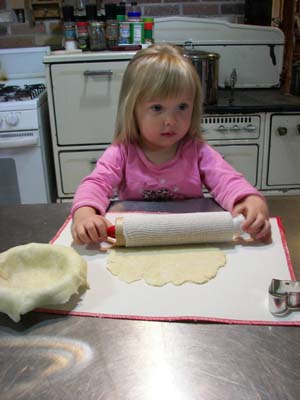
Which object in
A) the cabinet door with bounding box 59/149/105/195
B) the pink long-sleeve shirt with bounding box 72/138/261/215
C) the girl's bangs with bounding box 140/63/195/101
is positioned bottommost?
the cabinet door with bounding box 59/149/105/195

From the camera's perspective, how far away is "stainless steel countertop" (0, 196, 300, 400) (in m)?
0.46

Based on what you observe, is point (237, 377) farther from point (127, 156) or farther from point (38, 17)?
point (38, 17)

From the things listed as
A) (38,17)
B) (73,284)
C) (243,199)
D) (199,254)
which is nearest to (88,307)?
(73,284)

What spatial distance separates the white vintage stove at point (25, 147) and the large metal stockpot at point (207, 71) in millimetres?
782

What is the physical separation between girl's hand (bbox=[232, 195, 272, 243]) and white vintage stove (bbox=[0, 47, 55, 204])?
1.47 metres

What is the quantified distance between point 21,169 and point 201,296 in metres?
1.74

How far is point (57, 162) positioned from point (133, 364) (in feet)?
6.06

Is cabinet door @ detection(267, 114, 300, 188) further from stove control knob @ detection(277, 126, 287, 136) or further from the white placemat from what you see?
the white placemat

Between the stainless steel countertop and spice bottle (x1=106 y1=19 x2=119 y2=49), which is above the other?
spice bottle (x1=106 y1=19 x2=119 y2=49)

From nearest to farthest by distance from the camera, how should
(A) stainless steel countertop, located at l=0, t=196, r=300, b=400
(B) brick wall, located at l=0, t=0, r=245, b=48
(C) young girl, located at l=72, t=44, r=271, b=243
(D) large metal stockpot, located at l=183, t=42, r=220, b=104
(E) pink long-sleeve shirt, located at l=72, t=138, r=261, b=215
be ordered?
1. (A) stainless steel countertop, located at l=0, t=196, r=300, b=400
2. (C) young girl, located at l=72, t=44, r=271, b=243
3. (E) pink long-sleeve shirt, located at l=72, t=138, r=261, b=215
4. (D) large metal stockpot, located at l=183, t=42, r=220, b=104
5. (B) brick wall, located at l=0, t=0, r=245, b=48

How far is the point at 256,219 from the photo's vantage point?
0.81 m

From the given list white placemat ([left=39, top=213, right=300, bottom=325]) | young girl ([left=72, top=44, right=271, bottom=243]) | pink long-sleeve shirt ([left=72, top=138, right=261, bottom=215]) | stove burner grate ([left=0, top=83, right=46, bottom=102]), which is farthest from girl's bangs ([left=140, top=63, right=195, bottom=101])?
stove burner grate ([left=0, top=83, right=46, bottom=102])

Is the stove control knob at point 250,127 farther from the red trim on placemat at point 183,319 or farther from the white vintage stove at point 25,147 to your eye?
the red trim on placemat at point 183,319

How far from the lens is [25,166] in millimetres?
2189
